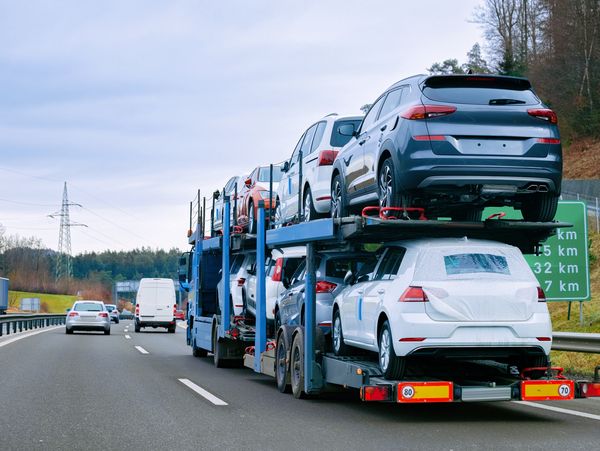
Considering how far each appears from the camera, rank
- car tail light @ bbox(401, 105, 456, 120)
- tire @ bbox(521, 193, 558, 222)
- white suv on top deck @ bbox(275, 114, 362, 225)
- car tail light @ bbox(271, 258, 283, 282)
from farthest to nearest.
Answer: car tail light @ bbox(271, 258, 283, 282) → white suv on top deck @ bbox(275, 114, 362, 225) → tire @ bbox(521, 193, 558, 222) → car tail light @ bbox(401, 105, 456, 120)

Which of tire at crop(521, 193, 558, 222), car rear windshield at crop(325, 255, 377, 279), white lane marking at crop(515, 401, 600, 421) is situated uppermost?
tire at crop(521, 193, 558, 222)

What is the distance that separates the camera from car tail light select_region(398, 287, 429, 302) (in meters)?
9.14

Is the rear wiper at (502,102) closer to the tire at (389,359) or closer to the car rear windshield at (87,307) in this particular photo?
the tire at (389,359)

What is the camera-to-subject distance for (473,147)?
981 centimetres

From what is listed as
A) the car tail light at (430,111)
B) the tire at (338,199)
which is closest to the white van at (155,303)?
the tire at (338,199)

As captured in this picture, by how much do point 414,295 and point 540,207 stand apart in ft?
6.74

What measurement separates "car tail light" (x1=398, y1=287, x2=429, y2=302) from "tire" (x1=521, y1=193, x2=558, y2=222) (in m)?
1.97

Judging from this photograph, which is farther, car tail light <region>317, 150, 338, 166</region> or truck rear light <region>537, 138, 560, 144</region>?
car tail light <region>317, 150, 338, 166</region>

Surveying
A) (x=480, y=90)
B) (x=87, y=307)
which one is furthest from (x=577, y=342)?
(x=87, y=307)

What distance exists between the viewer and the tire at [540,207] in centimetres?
1023

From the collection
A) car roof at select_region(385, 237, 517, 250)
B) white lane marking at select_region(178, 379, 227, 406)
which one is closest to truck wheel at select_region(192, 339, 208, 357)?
white lane marking at select_region(178, 379, 227, 406)

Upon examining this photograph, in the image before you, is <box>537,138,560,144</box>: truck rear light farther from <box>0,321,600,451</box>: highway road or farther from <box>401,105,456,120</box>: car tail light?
<box>0,321,600,451</box>: highway road

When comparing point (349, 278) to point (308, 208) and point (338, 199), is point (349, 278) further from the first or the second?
point (308, 208)

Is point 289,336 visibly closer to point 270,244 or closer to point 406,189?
point 270,244
